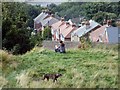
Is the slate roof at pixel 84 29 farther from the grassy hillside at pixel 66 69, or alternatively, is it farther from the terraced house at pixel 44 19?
the grassy hillside at pixel 66 69

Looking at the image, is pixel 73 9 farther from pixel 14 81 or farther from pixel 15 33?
pixel 14 81

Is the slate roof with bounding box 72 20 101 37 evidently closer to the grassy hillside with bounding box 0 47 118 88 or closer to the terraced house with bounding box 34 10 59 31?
the terraced house with bounding box 34 10 59 31

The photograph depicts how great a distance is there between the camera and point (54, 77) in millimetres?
2230

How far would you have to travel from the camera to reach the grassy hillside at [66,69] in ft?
6.93

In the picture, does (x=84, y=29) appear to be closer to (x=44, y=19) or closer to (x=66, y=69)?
(x=44, y=19)

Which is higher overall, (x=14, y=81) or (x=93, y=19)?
(x=93, y=19)

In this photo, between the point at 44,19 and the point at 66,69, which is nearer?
Answer: the point at 66,69

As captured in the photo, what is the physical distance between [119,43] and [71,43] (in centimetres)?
75

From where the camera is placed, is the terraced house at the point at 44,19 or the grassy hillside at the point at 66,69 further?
the terraced house at the point at 44,19

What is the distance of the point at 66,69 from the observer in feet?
8.11

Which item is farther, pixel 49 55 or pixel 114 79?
pixel 49 55

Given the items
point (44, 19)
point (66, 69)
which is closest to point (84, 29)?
point (44, 19)

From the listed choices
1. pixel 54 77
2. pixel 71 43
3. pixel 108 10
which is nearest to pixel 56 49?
pixel 71 43

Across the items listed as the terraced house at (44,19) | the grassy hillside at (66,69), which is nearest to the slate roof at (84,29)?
the terraced house at (44,19)
